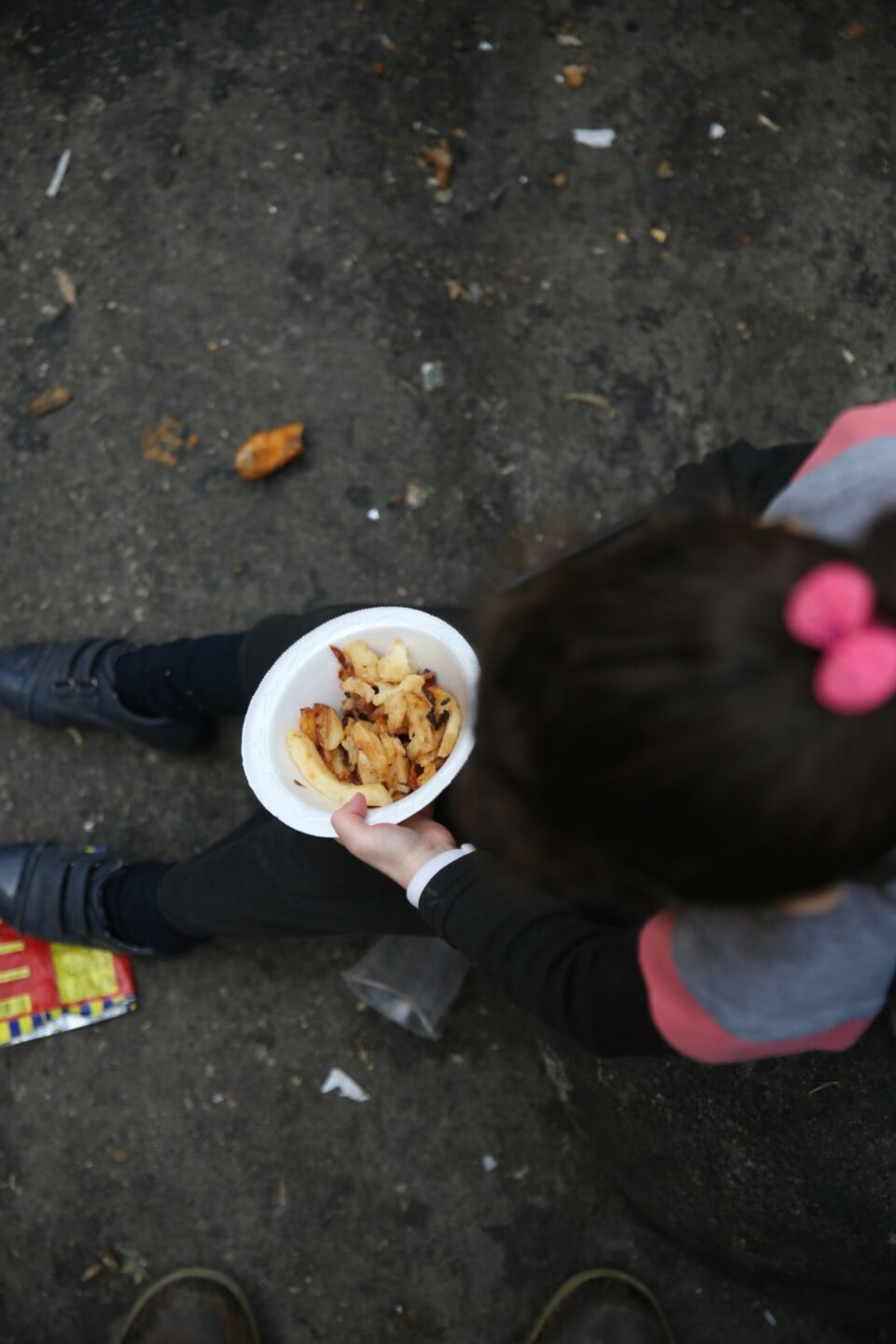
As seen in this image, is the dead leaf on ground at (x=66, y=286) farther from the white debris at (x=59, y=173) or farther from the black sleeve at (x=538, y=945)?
the black sleeve at (x=538, y=945)

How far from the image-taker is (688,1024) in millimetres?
1106

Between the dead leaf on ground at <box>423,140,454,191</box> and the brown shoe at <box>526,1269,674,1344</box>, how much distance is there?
7.87 ft

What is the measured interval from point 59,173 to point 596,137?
1271 mm

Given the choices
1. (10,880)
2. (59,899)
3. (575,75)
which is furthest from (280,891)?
(575,75)

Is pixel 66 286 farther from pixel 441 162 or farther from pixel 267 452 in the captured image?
pixel 441 162

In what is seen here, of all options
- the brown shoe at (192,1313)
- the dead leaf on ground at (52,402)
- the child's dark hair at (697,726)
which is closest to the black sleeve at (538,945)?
the child's dark hair at (697,726)

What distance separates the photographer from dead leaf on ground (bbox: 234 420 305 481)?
87.0 inches

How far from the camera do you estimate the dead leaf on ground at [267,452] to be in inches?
87.0

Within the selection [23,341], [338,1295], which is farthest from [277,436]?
[338,1295]

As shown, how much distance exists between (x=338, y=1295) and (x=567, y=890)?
1458 mm

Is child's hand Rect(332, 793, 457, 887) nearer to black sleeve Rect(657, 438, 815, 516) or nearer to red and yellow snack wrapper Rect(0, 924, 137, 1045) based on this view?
black sleeve Rect(657, 438, 815, 516)

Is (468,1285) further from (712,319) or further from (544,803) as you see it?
(712,319)

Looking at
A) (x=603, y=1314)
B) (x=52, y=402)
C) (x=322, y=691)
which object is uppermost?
(x=52, y=402)

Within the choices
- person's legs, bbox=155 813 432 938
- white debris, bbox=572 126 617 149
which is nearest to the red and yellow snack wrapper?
person's legs, bbox=155 813 432 938
